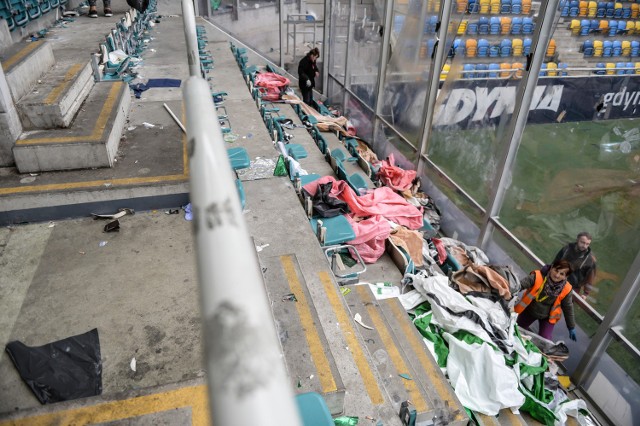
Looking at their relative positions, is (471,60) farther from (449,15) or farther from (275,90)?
(275,90)

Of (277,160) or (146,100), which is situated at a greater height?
(146,100)

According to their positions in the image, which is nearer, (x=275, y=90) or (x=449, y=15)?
(x=449, y=15)

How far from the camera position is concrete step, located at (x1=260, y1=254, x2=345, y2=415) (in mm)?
2842

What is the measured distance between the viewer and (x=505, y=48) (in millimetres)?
6488

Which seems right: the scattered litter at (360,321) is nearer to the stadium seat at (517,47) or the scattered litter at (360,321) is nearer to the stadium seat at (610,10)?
the stadium seat at (517,47)

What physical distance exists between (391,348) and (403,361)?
17 centimetres

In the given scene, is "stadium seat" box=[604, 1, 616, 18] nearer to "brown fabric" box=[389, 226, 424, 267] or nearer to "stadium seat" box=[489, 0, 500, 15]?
"stadium seat" box=[489, 0, 500, 15]

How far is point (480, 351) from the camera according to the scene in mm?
4223

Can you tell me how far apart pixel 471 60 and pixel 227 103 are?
470cm

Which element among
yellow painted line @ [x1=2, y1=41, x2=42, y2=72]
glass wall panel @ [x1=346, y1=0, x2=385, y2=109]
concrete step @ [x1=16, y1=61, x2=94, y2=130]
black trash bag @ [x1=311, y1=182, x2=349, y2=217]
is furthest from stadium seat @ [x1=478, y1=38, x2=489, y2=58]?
yellow painted line @ [x1=2, y1=41, x2=42, y2=72]

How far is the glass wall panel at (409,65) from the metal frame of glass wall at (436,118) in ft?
0.11

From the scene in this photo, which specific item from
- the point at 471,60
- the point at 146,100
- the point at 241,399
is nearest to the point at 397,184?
the point at 471,60

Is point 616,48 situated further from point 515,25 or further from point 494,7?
point 515,25

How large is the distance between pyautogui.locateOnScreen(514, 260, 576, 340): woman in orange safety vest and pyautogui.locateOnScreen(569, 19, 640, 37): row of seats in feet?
22.2
